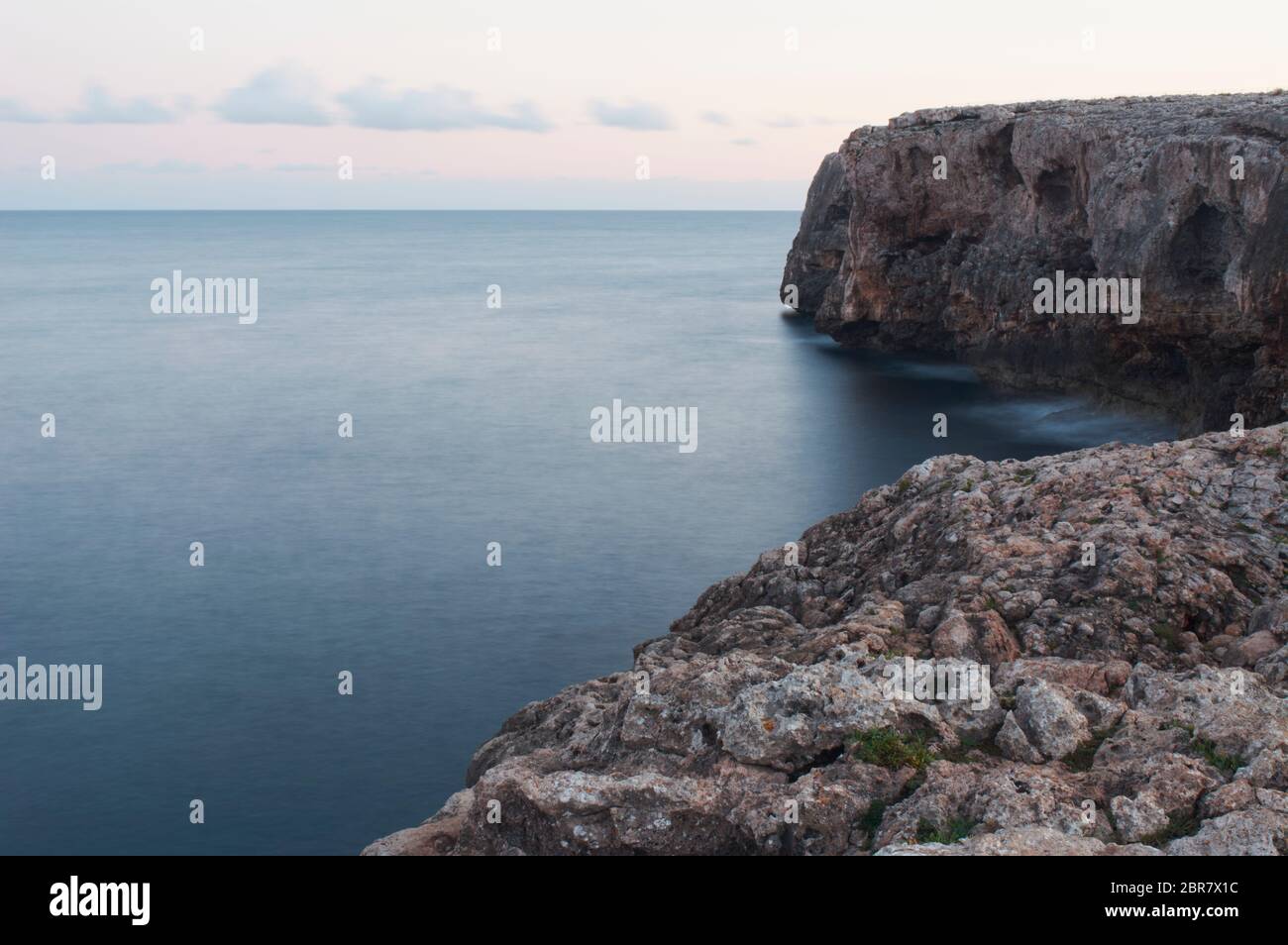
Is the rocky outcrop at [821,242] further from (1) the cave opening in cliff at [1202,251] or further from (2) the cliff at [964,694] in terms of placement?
(2) the cliff at [964,694]

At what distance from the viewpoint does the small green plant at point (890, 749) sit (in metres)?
12.5

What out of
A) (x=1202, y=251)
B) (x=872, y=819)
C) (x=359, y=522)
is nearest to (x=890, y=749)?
(x=872, y=819)

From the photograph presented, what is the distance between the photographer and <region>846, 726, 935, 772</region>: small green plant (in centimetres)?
1255

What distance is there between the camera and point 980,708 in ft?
44.1

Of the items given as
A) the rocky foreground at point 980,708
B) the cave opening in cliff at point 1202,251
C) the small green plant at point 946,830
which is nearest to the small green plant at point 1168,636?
the rocky foreground at point 980,708

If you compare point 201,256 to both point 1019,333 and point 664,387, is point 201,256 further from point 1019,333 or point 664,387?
point 1019,333

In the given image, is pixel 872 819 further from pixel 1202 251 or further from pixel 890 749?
pixel 1202 251

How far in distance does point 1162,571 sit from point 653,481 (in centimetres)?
2918

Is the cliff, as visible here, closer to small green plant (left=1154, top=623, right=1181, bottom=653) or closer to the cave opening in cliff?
small green plant (left=1154, top=623, right=1181, bottom=653)

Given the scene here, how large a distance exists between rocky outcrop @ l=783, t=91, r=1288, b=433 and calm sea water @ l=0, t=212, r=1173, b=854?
8.14 feet

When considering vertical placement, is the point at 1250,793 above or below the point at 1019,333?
below

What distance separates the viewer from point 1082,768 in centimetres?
1249
